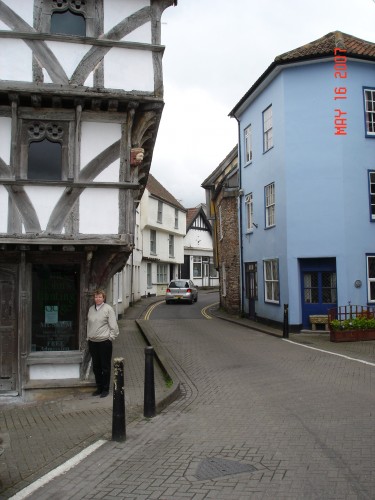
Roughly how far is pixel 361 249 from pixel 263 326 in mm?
5092

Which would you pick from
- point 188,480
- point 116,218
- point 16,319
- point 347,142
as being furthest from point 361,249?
point 188,480

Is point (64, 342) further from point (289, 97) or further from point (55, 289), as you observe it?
point (289, 97)

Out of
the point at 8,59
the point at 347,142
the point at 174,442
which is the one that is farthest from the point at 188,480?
the point at 347,142

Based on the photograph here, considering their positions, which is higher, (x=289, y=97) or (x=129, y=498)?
(x=289, y=97)

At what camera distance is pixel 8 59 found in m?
8.84

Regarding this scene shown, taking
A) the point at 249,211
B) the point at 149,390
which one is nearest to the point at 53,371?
the point at 149,390

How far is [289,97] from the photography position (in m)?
18.0

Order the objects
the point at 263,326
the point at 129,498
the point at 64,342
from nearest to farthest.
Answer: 1. the point at 129,498
2. the point at 64,342
3. the point at 263,326

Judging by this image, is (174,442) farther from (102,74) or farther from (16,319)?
(102,74)

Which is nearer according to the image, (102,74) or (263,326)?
(102,74)

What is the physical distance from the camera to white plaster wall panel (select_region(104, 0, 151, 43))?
945 cm

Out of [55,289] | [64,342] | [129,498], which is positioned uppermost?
[55,289]

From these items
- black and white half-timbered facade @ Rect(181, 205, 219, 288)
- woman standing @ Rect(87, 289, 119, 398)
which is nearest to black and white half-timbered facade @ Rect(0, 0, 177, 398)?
woman standing @ Rect(87, 289, 119, 398)

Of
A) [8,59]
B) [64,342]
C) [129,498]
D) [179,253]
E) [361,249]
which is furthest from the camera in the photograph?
[179,253]
